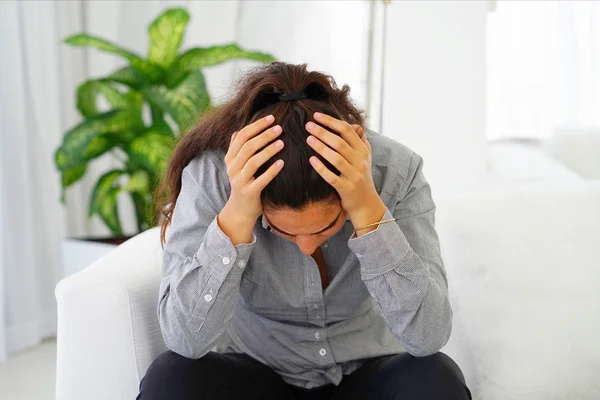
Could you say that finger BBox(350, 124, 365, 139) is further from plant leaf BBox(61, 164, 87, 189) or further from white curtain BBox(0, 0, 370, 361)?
plant leaf BBox(61, 164, 87, 189)

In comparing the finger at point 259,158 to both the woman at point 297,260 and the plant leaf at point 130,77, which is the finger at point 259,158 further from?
the plant leaf at point 130,77

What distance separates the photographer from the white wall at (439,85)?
191 cm

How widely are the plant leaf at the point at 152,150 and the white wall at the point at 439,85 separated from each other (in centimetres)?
64

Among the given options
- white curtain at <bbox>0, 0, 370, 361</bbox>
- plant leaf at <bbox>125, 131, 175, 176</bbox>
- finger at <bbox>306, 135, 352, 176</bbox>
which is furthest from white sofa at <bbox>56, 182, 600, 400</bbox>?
white curtain at <bbox>0, 0, 370, 361</bbox>

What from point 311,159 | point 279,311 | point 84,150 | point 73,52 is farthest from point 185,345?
point 73,52

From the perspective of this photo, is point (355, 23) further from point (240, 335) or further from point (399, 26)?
point (240, 335)

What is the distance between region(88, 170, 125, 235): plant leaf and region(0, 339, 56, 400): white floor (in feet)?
1.56

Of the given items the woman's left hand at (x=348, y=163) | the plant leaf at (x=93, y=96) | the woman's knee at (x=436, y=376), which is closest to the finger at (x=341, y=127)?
the woman's left hand at (x=348, y=163)

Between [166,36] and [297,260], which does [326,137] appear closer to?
[297,260]

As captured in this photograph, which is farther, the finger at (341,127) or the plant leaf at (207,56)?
the plant leaf at (207,56)

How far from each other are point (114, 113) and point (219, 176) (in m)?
1.11

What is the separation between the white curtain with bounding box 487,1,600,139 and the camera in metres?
1.75

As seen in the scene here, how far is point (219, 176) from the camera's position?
1.09 meters

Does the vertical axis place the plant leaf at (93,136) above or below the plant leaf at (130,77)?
below
